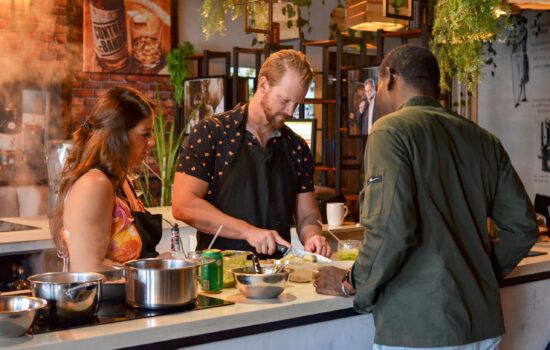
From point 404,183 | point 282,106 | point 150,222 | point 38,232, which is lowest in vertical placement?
point 38,232

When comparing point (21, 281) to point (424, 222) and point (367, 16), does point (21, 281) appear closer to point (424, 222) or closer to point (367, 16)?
point (424, 222)

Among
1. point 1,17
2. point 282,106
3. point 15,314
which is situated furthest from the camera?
point 1,17

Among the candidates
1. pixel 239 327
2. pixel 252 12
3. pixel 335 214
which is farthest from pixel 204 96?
pixel 239 327

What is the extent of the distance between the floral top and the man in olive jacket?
2.50 feet

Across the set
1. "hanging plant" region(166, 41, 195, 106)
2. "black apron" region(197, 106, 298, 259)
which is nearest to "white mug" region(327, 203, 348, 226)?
"black apron" region(197, 106, 298, 259)

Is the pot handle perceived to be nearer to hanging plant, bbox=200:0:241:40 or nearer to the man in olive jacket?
the man in olive jacket

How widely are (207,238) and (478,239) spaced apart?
4.62ft

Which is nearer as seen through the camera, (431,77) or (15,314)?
(15,314)

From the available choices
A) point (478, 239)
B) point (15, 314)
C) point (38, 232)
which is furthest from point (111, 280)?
point (38, 232)

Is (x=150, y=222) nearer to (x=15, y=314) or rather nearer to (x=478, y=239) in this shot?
(x=15, y=314)

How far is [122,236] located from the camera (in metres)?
2.75

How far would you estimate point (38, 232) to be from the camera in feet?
15.4

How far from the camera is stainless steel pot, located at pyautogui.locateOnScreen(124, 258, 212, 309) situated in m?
2.38

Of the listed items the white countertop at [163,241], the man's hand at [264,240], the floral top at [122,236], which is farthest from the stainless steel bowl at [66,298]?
the white countertop at [163,241]
